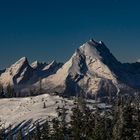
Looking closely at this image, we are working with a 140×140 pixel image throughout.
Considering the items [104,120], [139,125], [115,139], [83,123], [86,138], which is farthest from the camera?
[104,120]

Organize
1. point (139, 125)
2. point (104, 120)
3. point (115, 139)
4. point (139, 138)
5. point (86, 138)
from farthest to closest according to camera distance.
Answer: point (104, 120), point (86, 138), point (139, 125), point (139, 138), point (115, 139)

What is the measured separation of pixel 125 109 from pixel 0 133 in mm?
47804

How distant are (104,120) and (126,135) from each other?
52800 mm

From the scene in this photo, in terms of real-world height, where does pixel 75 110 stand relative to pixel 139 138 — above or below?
above

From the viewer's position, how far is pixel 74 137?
12506 cm

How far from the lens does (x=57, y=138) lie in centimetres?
13050

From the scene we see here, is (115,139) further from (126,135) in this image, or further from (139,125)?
(139,125)

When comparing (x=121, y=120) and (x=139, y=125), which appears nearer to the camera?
(x=121, y=120)

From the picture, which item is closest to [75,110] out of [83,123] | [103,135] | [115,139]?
[83,123]

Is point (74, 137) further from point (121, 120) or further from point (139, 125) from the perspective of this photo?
point (121, 120)

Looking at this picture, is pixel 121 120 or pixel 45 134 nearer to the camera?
pixel 121 120

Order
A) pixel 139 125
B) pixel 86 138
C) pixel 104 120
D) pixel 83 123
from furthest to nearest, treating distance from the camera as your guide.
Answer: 1. pixel 104 120
2. pixel 83 123
3. pixel 86 138
4. pixel 139 125

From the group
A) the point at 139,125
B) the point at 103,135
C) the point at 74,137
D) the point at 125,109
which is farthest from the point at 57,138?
the point at 125,109

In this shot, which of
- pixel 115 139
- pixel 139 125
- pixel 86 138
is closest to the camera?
pixel 115 139
